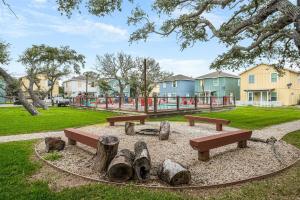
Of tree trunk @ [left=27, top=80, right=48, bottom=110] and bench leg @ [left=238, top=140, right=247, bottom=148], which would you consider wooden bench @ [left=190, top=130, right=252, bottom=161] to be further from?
tree trunk @ [left=27, top=80, right=48, bottom=110]

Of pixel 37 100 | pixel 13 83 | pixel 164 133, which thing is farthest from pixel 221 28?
pixel 37 100

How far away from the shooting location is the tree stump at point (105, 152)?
17.0 feet

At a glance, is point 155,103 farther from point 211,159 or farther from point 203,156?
point 203,156

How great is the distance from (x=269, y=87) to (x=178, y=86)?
1711 centimetres

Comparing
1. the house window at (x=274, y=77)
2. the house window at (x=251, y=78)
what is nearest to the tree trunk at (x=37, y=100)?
the house window at (x=251, y=78)

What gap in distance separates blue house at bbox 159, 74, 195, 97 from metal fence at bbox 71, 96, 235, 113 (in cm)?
2283

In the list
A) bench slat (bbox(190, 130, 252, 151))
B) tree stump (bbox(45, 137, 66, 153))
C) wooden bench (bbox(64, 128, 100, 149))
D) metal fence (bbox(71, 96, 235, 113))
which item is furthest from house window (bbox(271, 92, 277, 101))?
tree stump (bbox(45, 137, 66, 153))

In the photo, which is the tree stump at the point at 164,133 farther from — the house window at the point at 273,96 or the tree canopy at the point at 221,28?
the house window at the point at 273,96

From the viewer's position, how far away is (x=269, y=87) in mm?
39281

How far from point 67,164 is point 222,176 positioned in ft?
11.1

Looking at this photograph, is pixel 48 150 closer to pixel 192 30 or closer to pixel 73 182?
pixel 73 182

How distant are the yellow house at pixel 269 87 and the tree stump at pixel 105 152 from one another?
35492 millimetres

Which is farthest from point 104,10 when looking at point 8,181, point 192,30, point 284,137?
point 284,137

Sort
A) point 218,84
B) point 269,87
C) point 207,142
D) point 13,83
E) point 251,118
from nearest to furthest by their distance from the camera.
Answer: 1. point 207,142
2. point 251,118
3. point 13,83
4. point 269,87
5. point 218,84
